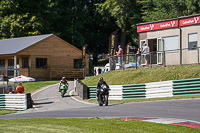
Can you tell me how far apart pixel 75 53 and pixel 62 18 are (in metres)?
18.3

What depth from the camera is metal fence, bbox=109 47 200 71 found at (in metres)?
25.2

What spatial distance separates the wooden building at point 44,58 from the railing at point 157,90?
19886mm

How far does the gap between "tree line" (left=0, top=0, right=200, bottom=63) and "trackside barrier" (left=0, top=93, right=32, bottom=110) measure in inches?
1058

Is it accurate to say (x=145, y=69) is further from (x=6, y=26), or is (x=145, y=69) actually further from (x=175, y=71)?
(x=6, y=26)

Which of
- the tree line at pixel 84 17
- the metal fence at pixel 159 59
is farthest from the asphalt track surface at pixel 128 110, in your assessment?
the tree line at pixel 84 17

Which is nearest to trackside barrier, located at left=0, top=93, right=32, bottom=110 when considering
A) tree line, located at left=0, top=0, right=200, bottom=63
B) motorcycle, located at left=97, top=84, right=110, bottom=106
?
motorcycle, located at left=97, top=84, right=110, bottom=106

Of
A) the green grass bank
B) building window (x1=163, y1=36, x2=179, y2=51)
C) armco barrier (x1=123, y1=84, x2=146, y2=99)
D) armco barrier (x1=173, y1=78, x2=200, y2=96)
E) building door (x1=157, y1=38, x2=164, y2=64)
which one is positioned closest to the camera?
armco barrier (x1=173, y1=78, x2=200, y2=96)

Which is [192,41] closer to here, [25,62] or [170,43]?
[170,43]

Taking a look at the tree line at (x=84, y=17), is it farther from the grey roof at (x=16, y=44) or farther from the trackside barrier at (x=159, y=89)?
the trackside barrier at (x=159, y=89)

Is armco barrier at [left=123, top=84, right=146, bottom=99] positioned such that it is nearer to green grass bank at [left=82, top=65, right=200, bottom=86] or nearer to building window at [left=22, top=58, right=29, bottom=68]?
green grass bank at [left=82, top=65, right=200, bottom=86]

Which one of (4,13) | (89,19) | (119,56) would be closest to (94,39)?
(89,19)

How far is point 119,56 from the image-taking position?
30.5m

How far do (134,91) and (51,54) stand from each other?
80.3ft

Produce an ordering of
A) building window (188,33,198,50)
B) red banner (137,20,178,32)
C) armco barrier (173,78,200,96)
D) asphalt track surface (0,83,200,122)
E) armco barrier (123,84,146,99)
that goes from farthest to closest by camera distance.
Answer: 1. red banner (137,20,178,32)
2. building window (188,33,198,50)
3. armco barrier (123,84,146,99)
4. armco barrier (173,78,200,96)
5. asphalt track surface (0,83,200,122)
